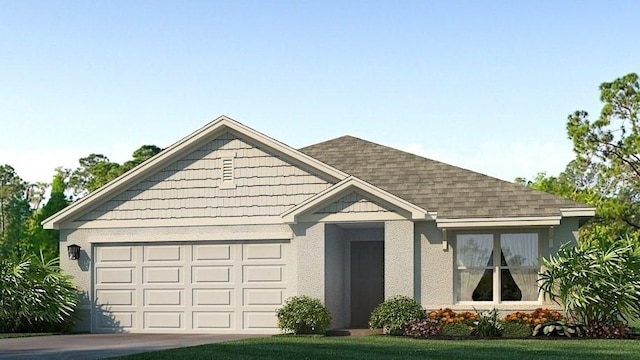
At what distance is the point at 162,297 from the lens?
25.1 meters

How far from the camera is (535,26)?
2648 cm

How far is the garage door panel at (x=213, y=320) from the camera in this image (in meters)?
24.5

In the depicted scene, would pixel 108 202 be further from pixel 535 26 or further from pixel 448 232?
pixel 535 26

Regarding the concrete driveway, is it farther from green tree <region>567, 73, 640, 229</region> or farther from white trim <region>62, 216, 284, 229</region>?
green tree <region>567, 73, 640, 229</region>

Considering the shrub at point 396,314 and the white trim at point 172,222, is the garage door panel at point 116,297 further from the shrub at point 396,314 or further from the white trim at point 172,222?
the shrub at point 396,314

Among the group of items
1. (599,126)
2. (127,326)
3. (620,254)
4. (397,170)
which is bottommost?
(127,326)

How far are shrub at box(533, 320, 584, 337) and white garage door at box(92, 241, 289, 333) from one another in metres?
6.16

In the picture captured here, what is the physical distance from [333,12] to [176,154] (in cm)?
533

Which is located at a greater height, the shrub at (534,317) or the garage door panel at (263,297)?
the garage door panel at (263,297)

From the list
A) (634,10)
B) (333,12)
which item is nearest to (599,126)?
(634,10)

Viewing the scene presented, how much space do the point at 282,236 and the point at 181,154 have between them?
3.36 m

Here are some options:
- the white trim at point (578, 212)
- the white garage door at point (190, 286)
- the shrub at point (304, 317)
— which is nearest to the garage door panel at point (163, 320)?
the white garage door at point (190, 286)

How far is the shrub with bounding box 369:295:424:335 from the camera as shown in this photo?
883 inches

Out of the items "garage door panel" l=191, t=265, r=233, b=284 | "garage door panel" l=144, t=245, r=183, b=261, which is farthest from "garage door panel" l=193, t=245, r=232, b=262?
"garage door panel" l=144, t=245, r=183, b=261
